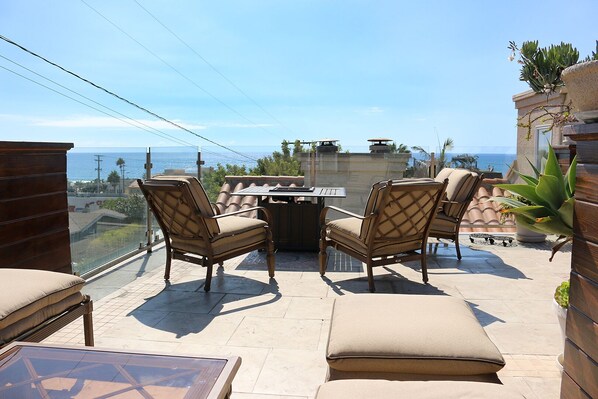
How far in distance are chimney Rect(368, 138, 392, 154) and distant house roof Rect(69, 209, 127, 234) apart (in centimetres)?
427

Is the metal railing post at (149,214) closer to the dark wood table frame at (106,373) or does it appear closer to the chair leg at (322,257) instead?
the chair leg at (322,257)

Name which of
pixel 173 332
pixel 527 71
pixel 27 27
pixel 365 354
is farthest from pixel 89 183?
pixel 27 27

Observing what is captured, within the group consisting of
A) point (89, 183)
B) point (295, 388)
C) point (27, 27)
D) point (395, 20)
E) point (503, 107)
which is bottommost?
point (295, 388)

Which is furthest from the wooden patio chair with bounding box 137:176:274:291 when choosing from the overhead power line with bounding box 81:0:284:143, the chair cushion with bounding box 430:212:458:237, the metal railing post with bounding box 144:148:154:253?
the overhead power line with bounding box 81:0:284:143

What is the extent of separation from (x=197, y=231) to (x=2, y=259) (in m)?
1.48

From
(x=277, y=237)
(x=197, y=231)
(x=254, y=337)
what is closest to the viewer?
(x=254, y=337)

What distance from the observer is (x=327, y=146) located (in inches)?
291

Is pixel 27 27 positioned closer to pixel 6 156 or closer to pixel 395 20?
pixel 395 20

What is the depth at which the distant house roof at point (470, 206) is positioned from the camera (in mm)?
6977

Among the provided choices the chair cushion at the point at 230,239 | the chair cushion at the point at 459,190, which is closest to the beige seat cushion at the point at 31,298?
the chair cushion at the point at 230,239

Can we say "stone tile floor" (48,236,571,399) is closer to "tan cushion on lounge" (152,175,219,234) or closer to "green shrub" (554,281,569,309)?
"green shrub" (554,281,569,309)

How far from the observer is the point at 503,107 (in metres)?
10.2

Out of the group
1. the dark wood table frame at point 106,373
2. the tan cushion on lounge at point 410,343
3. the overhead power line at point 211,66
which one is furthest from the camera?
the overhead power line at point 211,66

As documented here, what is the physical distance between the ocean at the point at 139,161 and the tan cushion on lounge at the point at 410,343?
262cm
